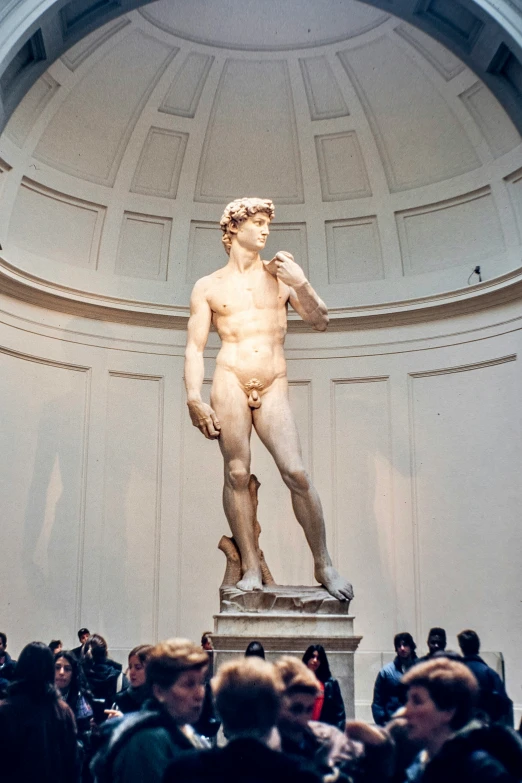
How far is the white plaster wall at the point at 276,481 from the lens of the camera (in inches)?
381

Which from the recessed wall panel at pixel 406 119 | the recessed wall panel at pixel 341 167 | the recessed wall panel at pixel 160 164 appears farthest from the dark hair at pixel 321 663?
the recessed wall panel at pixel 160 164

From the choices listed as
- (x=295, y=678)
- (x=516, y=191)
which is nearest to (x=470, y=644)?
(x=295, y=678)

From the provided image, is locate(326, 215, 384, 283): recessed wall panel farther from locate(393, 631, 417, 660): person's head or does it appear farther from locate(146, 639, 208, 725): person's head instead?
locate(146, 639, 208, 725): person's head

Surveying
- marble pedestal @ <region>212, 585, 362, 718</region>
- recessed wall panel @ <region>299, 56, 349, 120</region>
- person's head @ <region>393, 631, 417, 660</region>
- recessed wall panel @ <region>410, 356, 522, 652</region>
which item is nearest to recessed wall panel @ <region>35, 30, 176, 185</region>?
recessed wall panel @ <region>299, 56, 349, 120</region>

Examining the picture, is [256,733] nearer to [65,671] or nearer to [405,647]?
[65,671]

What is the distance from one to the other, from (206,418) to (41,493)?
3.85 metres

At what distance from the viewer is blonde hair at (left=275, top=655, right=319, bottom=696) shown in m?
2.79

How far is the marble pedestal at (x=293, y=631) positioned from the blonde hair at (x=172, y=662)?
3352mm

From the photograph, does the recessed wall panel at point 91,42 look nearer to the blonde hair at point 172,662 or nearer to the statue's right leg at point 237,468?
the statue's right leg at point 237,468

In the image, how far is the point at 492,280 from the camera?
983 centimetres

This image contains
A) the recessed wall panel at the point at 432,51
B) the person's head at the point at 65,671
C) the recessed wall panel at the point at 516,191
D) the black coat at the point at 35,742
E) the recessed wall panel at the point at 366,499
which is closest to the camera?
the black coat at the point at 35,742

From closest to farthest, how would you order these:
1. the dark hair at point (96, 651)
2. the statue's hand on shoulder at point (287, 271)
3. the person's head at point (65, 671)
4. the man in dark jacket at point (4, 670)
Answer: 1. the man in dark jacket at point (4, 670)
2. the person's head at point (65, 671)
3. the dark hair at point (96, 651)
4. the statue's hand on shoulder at point (287, 271)

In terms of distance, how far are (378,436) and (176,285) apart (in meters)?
2.82

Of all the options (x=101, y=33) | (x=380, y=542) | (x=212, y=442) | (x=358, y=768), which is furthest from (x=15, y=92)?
(x=358, y=768)
